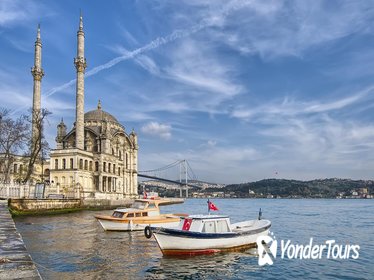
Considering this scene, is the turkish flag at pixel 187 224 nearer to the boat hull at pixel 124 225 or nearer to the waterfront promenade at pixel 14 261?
the boat hull at pixel 124 225

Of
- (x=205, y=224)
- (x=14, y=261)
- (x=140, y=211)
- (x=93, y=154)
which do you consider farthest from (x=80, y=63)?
(x=14, y=261)

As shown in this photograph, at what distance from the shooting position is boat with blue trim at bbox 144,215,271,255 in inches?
699

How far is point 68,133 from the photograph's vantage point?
78125 mm

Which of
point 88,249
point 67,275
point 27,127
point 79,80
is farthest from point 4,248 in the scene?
point 79,80

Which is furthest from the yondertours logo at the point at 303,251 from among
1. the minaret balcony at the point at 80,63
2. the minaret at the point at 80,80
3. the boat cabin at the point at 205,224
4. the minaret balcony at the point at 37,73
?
the minaret balcony at the point at 37,73

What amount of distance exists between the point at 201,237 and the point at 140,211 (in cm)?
1136

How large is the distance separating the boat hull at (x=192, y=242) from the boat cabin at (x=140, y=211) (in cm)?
1014

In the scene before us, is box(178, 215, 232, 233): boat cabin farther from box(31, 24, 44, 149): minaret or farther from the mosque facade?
box(31, 24, 44, 149): minaret

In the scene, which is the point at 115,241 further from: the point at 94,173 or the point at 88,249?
the point at 94,173

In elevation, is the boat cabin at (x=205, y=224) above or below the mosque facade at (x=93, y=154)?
below

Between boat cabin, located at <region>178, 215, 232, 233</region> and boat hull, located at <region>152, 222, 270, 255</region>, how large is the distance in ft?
1.14

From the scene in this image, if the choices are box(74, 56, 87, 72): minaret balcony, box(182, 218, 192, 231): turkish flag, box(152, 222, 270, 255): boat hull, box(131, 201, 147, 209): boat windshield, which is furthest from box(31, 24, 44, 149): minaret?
box(152, 222, 270, 255): boat hull

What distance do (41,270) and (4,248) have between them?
15.7 ft

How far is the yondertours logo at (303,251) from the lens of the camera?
18703 millimetres
